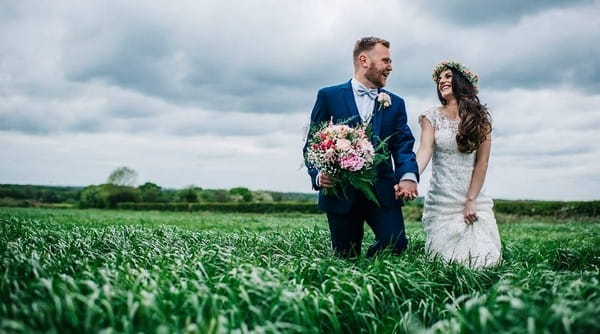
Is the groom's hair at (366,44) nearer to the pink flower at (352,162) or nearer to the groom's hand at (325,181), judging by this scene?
the pink flower at (352,162)

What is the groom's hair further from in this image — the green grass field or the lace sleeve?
the green grass field

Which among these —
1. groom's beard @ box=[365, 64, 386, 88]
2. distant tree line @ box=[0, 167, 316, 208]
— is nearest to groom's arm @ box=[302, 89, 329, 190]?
groom's beard @ box=[365, 64, 386, 88]

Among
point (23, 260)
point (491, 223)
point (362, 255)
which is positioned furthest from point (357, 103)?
point (23, 260)

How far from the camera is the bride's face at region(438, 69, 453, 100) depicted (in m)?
6.29

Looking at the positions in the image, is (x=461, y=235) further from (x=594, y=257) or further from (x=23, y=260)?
(x=23, y=260)

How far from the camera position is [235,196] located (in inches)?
1825

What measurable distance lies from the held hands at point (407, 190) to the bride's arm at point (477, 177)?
33.0 inches

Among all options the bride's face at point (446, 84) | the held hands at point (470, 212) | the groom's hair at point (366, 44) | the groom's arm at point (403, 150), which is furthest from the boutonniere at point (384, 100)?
the held hands at point (470, 212)

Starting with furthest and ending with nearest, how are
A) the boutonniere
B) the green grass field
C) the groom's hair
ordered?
the groom's hair
the boutonniere
the green grass field

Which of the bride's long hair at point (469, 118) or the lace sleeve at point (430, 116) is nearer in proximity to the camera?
the bride's long hair at point (469, 118)

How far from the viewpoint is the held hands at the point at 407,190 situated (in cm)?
554

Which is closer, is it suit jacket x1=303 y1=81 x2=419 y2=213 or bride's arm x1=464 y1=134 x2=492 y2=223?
suit jacket x1=303 y1=81 x2=419 y2=213

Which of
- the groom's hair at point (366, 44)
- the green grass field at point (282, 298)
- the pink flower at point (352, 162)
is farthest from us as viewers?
the groom's hair at point (366, 44)

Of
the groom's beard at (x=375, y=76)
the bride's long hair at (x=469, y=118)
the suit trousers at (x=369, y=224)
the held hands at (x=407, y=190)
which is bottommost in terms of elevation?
the suit trousers at (x=369, y=224)
